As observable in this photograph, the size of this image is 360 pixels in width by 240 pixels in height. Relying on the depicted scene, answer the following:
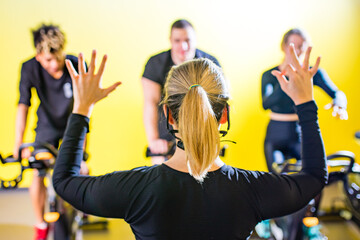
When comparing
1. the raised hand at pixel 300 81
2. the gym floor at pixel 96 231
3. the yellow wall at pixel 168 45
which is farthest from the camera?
the yellow wall at pixel 168 45

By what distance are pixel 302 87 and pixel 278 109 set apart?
63.3 inches

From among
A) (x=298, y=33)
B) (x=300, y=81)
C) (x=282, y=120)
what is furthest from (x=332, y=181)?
(x=300, y=81)

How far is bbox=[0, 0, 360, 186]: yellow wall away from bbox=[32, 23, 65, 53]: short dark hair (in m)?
1.28

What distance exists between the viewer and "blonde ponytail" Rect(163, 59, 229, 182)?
87 cm

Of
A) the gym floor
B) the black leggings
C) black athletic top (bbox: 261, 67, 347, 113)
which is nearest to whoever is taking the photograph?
black athletic top (bbox: 261, 67, 347, 113)

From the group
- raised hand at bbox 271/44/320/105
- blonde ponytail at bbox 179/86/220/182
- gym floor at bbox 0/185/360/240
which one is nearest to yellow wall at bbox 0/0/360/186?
gym floor at bbox 0/185/360/240

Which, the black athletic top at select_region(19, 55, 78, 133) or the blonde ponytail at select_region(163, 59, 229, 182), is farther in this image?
the black athletic top at select_region(19, 55, 78, 133)

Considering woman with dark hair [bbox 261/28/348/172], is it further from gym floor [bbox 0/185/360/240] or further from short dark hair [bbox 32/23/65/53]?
short dark hair [bbox 32/23/65/53]

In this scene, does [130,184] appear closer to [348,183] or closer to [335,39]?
[348,183]

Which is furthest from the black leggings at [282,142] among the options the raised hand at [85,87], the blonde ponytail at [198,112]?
the raised hand at [85,87]

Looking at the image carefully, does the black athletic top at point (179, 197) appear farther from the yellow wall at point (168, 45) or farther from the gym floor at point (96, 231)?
the yellow wall at point (168, 45)

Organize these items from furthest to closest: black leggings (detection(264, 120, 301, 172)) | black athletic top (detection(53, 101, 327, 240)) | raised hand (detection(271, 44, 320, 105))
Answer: black leggings (detection(264, 120, 301, 172)) → raised hand (detection(271, 44, 320, 105)) → black athletic top (detection(53, 101, 327, 240))

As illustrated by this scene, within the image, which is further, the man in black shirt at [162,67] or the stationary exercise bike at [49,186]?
the man in black shirt at [162,67]

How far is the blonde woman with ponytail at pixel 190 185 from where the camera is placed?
2.81 feet
